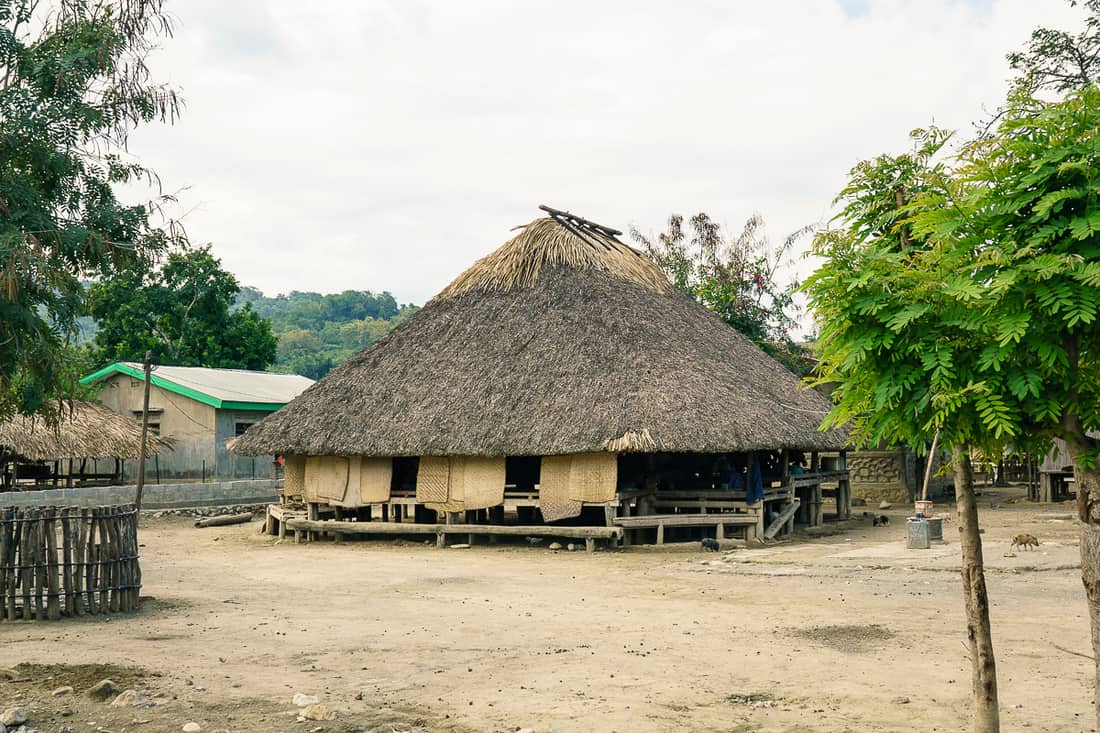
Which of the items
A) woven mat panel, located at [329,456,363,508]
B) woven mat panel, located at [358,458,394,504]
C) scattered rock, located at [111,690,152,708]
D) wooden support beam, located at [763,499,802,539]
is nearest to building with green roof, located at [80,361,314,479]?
woven mat panel, located at [329,456,363,508]

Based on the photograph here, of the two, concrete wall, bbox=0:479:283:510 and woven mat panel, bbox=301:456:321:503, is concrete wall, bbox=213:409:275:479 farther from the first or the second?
woven mat panel, bbox=301:456:321:503

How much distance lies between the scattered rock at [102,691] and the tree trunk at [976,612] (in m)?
5.99

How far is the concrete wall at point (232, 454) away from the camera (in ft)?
104

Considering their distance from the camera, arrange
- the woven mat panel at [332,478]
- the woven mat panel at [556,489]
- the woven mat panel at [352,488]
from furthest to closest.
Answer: the woven mat panel at [332,478] < the woven mat panel at [352,488] < the woven mat panel at [556,489]

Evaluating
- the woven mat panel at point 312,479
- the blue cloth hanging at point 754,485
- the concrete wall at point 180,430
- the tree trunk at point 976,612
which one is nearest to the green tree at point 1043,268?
the tree trunk at point 976,612

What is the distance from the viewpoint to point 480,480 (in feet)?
63.2

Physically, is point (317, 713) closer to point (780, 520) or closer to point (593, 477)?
point (593, 477)

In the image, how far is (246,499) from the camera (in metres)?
28.8

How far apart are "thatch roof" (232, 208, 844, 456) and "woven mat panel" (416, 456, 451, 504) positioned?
70cm

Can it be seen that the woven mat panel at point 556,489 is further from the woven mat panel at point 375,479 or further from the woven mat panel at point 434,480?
the woven mat panel at point 375,479

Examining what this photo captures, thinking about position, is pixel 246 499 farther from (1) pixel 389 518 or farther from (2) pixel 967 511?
(2) pixel 967 511

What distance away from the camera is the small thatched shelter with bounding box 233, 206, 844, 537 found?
1808 cm

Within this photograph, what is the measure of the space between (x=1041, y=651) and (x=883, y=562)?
20.2ft

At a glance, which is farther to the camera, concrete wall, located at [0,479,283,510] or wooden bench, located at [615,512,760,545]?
concrete wall, located at [0,479,283,510]
